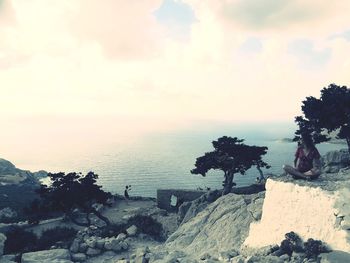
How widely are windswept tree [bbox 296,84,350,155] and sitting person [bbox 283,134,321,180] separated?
2102 centimetres

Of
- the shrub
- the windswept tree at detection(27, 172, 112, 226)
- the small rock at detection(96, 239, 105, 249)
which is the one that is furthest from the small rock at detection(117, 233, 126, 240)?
the shrub

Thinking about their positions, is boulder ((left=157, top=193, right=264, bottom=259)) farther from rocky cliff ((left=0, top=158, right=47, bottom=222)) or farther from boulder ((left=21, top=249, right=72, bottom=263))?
rocky cliff ((left=0, top=158, right=47, bottom=222))

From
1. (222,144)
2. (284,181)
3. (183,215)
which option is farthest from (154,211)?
(284,181)

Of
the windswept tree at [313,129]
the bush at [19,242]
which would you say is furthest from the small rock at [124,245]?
the windswept tree at [313,129]

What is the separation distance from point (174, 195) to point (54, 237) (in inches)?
545

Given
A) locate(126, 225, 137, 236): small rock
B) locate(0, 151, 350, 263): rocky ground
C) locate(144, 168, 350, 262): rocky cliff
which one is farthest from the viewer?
locate(126, 225, 137, 236): small rock

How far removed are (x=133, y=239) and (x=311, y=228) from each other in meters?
16.0

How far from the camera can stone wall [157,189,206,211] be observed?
38.0 m

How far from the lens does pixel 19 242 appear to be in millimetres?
26656

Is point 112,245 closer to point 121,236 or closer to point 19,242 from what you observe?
point 121,236

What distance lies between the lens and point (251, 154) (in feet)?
119

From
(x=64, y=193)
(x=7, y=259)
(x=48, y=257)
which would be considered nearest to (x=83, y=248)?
(x=48, y=257)

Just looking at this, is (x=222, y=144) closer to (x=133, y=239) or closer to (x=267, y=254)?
(x=133, y=239)

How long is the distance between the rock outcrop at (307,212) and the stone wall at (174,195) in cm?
2264
